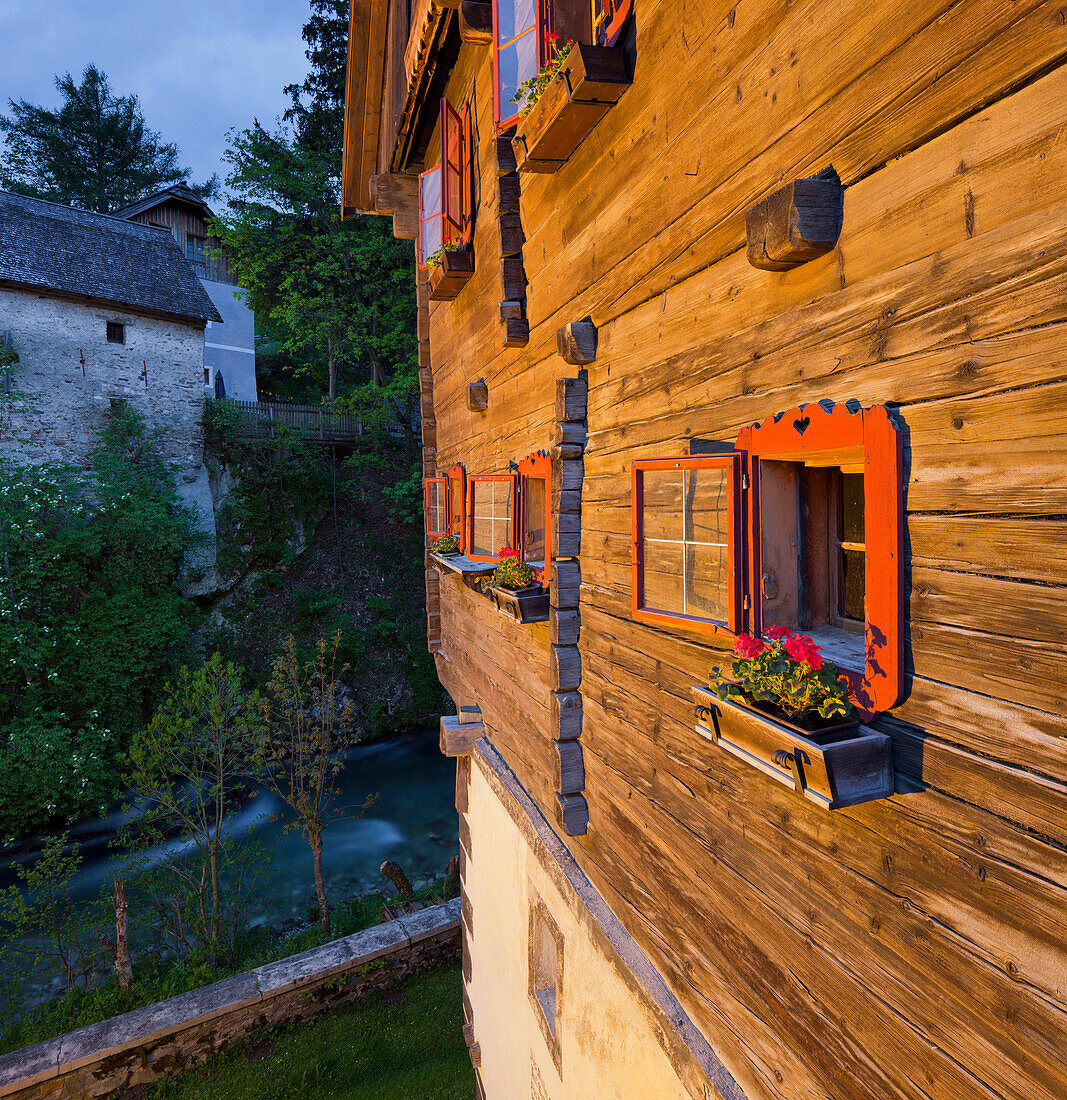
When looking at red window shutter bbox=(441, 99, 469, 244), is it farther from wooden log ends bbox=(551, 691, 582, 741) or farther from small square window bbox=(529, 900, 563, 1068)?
small square window bbox=(529, 900, 563, 1068)

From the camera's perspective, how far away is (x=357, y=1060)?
768cm

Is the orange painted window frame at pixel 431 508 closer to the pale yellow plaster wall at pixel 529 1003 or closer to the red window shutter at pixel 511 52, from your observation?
the pale yellow plaster wall at pixel 529 1003

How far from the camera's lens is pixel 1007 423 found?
1.30 m

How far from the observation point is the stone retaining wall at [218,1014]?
271 inches

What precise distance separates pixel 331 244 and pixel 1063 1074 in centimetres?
1941

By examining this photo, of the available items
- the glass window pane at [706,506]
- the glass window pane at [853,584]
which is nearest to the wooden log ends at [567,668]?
the glass window pane at [706,506]

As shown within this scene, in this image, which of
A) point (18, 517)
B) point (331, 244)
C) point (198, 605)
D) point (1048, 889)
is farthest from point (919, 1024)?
point (331, 244)

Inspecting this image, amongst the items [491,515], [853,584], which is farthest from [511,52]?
[853,584]

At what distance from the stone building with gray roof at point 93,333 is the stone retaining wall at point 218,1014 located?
12.4 meters

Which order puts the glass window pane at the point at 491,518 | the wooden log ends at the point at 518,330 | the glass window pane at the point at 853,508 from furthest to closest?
the glass window pane at the point at 491,518 → the wooden log ends at the point at 518,330 → the glass window pane at the point at 853,508

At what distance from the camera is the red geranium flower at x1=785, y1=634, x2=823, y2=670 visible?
1583 millimetres

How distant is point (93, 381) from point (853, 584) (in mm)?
18484

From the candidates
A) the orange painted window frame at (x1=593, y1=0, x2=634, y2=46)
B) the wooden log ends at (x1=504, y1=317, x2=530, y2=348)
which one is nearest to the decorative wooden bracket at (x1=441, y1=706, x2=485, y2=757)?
the wooden log ends at (x1=504, y1=317, x2=530, y2=348)

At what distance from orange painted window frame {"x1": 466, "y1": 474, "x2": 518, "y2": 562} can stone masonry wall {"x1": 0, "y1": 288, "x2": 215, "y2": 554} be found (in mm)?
13540
